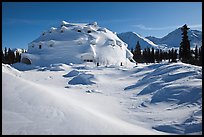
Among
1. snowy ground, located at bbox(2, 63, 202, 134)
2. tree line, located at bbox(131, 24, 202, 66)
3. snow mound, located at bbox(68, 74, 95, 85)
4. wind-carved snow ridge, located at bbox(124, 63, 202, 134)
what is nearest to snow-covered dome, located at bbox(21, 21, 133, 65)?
tree line, located at bbox(131, 24, 202, 66)

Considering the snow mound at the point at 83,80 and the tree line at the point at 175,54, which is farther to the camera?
the tree line at the point at 175,54

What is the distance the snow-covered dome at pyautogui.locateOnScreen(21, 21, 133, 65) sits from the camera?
46750 mm

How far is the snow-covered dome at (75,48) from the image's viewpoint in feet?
153

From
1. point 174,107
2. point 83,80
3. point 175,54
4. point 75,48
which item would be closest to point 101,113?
point 174,107

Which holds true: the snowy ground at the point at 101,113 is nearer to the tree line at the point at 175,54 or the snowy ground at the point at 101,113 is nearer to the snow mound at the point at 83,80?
the snow mound at the point at 83,80

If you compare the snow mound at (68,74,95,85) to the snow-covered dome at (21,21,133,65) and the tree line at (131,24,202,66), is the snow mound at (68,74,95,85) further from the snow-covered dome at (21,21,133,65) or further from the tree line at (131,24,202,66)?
the snow-covered dome at (21,21,133,65)

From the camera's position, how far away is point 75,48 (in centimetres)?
4834

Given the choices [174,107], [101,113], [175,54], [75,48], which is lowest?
[101,113]

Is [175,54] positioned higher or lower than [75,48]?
lower

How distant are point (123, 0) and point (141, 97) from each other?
715 cm

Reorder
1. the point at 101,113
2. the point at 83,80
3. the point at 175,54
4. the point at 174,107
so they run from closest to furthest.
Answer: the point at 101,113
the point at 174,107
the point at 83,80
the point at 175,54

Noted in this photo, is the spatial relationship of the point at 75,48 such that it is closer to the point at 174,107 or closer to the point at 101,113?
the point at 174,107

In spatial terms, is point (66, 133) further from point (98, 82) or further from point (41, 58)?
point (41, 58)

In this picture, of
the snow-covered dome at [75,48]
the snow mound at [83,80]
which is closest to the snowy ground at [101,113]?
the snow mound at [83,80]
